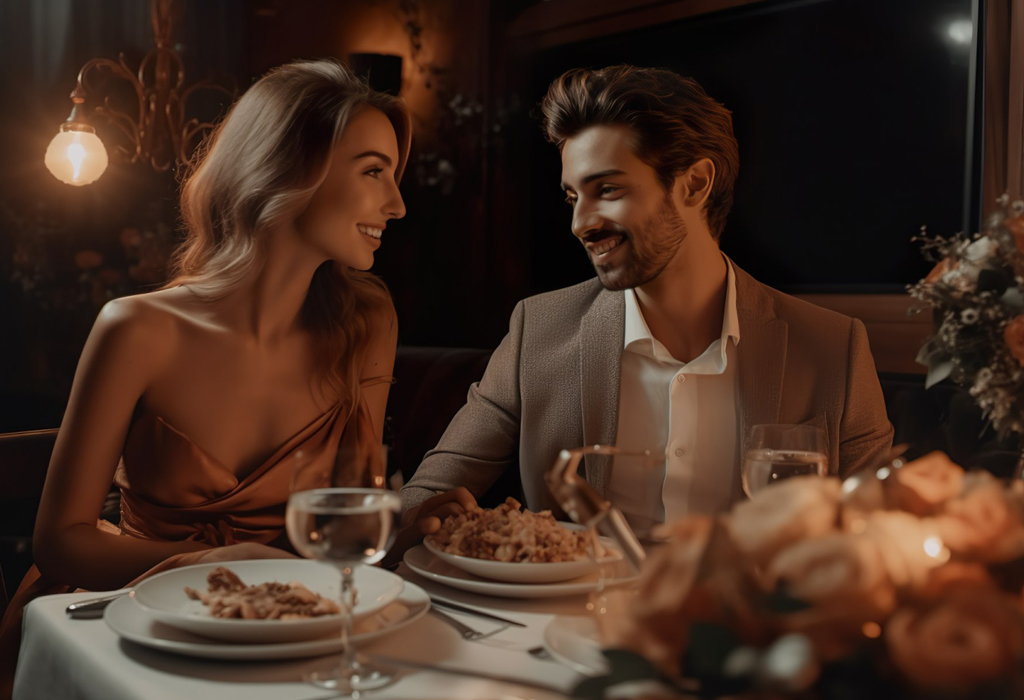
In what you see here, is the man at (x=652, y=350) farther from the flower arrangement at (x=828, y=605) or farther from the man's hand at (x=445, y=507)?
the flower arrangement at (x=828, y=605)

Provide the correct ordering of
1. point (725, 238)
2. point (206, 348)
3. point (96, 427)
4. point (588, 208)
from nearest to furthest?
point (96, 427) < point (206, 348) < point (588, 208) < point (725, 238)

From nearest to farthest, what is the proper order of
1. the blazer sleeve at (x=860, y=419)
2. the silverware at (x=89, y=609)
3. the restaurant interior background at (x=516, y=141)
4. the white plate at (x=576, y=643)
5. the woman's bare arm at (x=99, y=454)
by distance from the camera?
the white plate at (x=576, y=643)
the silverware at (x=89, y=609)
the woman's bare arm at (x=99, y=454)
the blazer sleeve at (x=860, y=419)
the restaurant interior background at (x=516, y=141)

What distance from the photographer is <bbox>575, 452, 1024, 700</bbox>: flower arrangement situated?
1.68ft

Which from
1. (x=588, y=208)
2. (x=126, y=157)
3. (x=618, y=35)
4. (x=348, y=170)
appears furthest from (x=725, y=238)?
(x=126, y=157)

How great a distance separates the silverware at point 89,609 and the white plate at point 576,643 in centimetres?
51

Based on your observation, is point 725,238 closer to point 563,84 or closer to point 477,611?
point 563,84

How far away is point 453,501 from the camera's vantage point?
1.43 meters

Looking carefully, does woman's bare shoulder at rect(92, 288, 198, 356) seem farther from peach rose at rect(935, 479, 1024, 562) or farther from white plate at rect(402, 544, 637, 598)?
peach rose at rect(935, 479, 1024, 562)

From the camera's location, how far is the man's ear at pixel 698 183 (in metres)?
2.11

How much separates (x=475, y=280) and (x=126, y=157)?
1.64 m

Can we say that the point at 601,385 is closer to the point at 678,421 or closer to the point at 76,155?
the point at 678,421

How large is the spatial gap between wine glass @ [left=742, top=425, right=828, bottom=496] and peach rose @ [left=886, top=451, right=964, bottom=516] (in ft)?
1.20

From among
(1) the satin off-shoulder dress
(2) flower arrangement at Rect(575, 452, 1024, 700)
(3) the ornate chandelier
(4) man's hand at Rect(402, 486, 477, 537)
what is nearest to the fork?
(4) man's hand at Rect(402, 486, 477, 537)

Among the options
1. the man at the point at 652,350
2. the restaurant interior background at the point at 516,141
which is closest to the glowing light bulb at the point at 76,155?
the restaurant interior background at the point at 516,141
